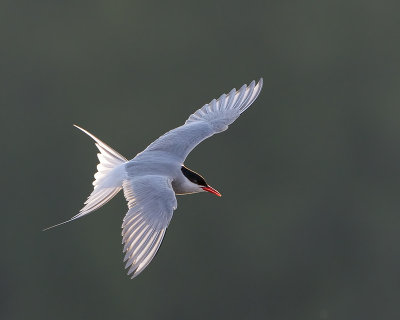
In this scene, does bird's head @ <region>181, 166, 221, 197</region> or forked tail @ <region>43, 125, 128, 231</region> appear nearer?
forked tail @ <region>43, 125, 128, 231</region>

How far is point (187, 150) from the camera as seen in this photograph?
6.30m

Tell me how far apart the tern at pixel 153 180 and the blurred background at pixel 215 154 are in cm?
999

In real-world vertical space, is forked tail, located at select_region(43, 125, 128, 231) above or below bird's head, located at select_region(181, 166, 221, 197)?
above

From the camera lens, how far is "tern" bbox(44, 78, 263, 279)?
5.04 metres

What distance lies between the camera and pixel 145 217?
5211 millimetres

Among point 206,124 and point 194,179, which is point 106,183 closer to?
point 194,179

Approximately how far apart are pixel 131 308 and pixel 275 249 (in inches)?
116

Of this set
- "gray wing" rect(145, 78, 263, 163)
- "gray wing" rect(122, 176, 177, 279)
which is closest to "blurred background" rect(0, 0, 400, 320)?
"gray wing" rect(145, 78, 263, 163)

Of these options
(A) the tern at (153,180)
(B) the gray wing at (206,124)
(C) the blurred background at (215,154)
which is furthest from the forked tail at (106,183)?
(C) the blurred background at (215,154)

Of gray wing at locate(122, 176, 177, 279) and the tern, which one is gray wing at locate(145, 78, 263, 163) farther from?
gray wing at locate(122, 176, 177, 279)

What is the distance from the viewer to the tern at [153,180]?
5.04m

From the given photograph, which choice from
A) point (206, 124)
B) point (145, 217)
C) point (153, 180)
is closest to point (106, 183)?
point (153, 180)

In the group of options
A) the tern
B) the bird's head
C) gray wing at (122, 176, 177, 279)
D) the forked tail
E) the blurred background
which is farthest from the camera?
the blurred background

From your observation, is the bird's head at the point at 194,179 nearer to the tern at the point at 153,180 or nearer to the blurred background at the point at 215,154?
the tern at the point at 153,180
